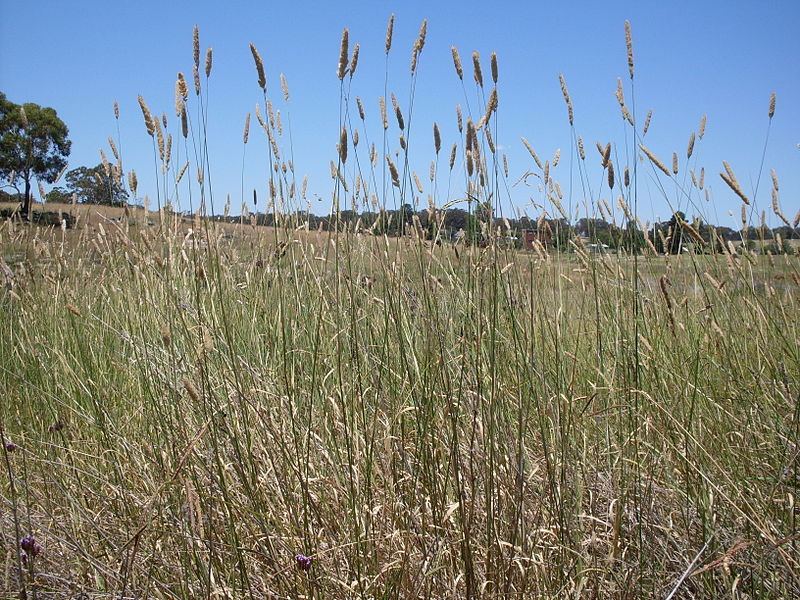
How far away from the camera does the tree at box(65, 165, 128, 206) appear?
2.43m

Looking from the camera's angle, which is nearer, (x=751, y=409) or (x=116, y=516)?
(x=116, y=516)

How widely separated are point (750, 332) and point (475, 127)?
155cm

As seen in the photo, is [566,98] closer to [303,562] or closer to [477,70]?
[477,70]

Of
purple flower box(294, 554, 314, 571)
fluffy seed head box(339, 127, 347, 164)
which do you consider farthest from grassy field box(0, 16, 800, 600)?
fluffy seed head box(339, 127, 347, 164)

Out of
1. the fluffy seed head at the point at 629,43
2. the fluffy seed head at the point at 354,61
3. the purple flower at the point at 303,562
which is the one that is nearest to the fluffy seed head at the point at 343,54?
the fluffy seed head at the point at 354,61

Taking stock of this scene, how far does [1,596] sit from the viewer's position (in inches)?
54.5

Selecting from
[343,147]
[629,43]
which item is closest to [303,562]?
[343,147]

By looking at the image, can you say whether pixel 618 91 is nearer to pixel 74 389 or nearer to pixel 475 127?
pixel 475 127

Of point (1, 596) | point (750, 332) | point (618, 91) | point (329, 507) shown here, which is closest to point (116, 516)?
point (1, 596)

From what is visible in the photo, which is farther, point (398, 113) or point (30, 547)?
point (398, 113)

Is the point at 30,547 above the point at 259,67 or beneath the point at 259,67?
beneath

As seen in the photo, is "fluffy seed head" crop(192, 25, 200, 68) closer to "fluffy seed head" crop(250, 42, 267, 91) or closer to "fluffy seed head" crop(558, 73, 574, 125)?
"fluffy seed head" crop(250, 42, 267, 91)

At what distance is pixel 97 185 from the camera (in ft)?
8.87

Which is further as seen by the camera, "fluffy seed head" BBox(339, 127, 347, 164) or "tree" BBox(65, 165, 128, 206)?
"tree" BBox(65, 165, 128, 206)
